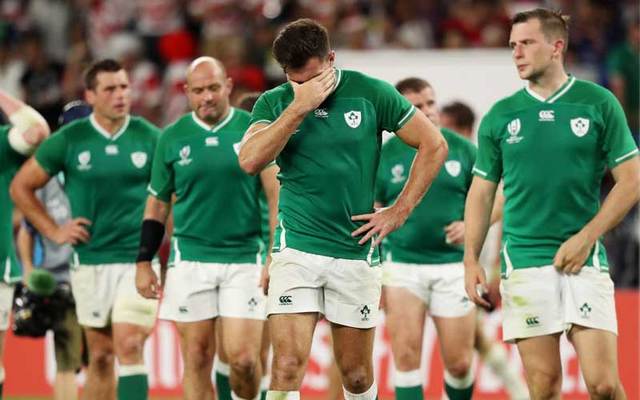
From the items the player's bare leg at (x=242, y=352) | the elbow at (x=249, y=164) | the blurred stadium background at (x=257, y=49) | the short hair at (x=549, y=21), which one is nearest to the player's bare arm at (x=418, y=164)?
the elbow at (x=249, y=164)

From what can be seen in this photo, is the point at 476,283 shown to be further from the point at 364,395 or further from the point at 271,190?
the point at 271,190

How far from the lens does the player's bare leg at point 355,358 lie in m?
7.32

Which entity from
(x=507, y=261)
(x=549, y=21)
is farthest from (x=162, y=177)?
(x=549, y=21)

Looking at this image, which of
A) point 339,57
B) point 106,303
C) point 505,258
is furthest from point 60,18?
point 505,258

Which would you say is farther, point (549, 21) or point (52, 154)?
point (52, 154)

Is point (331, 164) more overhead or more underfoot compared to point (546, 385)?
more overhead

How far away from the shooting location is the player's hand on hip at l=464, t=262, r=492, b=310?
7.79m

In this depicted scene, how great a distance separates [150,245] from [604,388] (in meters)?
3.27

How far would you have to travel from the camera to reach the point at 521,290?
25.3ft

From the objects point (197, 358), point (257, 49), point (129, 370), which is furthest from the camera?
point (257, 49)

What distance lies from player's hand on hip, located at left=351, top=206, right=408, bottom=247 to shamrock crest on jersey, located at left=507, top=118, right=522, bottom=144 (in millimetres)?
904

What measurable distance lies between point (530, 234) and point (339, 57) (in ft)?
26.6

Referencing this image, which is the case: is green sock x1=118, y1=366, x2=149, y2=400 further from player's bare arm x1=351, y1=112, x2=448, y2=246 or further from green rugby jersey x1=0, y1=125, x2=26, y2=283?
player's bare arm x1=351, y1=112, x2=448, y2=246

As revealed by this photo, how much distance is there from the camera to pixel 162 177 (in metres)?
9.00
